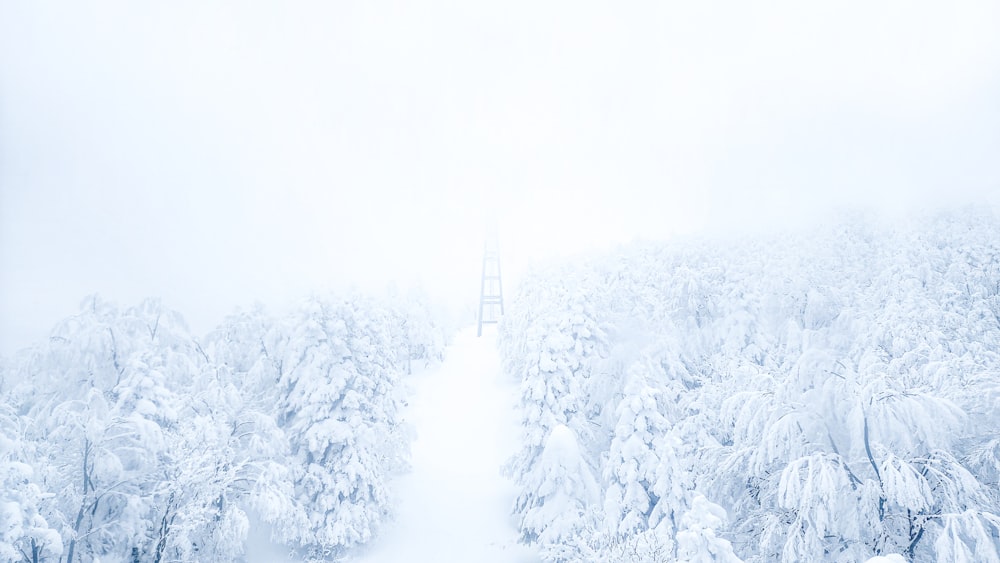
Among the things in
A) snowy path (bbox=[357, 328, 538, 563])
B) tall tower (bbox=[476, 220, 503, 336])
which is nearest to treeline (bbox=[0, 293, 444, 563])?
snowy path (bbox=[357, 328, 538, 563])

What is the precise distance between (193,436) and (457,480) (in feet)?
51.6

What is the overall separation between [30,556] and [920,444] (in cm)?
1924

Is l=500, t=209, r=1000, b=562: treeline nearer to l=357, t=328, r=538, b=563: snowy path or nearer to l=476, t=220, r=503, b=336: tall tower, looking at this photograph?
l=357, t=328, r=538, b=563: snowy path

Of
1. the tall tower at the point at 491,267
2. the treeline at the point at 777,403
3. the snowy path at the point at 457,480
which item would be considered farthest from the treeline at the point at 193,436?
the tall tower at the point at 491,267

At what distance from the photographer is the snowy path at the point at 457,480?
1978cm

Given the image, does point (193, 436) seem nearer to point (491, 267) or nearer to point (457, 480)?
point (457, 480)

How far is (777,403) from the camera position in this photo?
876 centimetres

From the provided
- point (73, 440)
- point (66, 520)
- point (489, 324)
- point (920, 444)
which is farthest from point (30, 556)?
point (489, 324)

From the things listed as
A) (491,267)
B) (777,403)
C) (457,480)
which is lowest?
(457,480)

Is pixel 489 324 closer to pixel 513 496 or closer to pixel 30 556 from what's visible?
pixel 513 496

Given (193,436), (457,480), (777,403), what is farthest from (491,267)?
(777,403)

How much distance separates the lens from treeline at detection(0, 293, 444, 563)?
11.6m

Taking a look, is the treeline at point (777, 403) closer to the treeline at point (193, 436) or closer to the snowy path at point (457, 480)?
the snowy path at point (457, 480)

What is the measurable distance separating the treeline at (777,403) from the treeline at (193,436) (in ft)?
24.2
